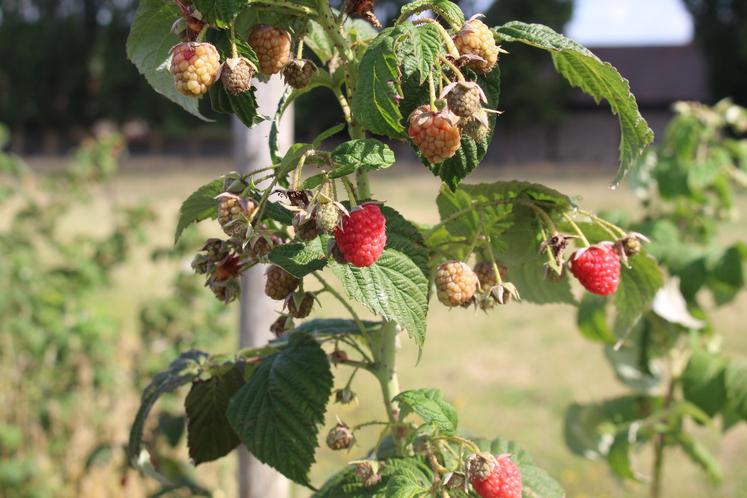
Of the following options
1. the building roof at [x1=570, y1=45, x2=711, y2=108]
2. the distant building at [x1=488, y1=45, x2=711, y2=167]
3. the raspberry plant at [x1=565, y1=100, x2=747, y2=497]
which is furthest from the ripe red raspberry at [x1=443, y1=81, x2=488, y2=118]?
the building roof at [x1=570, y1=45, x2=711, y2=108]

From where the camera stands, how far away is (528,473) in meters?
1.05

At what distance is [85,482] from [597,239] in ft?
7.76

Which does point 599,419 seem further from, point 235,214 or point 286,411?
point 235,214

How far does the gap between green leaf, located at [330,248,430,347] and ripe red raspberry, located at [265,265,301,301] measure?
0.38 ft

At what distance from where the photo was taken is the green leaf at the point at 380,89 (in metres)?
0.79

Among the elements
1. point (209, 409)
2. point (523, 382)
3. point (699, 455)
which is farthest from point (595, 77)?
point (523, 382)

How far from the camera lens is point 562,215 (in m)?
1.01

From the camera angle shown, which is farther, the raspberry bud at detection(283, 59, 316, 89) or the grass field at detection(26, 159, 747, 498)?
the grass field at detection(26, 159, 747, 498)

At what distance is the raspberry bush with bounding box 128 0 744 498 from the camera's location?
0.80 metres

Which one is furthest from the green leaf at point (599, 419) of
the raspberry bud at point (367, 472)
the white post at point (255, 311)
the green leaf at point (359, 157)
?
the green leaf at point (359, 157)

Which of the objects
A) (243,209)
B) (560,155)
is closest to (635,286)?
(243,209)

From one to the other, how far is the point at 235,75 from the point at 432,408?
1.36 ft

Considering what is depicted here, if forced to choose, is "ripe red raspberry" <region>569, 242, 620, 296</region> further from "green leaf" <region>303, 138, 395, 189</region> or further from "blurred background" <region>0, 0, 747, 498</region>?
"blurred background" <region>0, 0, 747, 498</region>

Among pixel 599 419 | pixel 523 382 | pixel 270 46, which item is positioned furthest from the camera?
pixel 523 382
